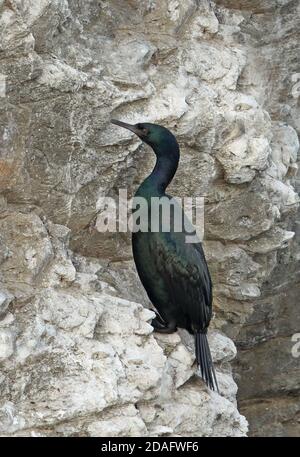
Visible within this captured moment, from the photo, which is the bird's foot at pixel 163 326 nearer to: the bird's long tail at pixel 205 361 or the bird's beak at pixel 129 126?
the bird's long tail at pixel 205 361

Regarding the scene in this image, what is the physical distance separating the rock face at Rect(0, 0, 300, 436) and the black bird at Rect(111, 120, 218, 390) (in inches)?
7.4

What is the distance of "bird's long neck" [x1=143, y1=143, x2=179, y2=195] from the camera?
20.6ft

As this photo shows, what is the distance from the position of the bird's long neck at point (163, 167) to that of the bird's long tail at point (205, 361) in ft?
2.85

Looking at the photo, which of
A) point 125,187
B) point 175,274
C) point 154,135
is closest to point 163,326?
point 175,274

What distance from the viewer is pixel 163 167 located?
6.30 metres

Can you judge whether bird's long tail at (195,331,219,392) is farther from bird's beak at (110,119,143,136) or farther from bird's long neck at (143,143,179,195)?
bird's beak at (110,119,143,136)

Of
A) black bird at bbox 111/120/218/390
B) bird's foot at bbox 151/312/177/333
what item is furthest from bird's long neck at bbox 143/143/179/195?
bird's foot at bbox 151/312/177/333

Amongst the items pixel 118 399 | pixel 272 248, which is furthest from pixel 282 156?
pixel 118 399

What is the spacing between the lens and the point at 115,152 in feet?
21.0

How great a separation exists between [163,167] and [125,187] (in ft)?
1.53

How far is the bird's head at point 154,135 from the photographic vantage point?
6207 millimetres
